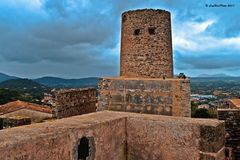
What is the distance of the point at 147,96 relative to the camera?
8.93 m

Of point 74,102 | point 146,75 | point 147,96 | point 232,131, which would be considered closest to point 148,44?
point 146,75

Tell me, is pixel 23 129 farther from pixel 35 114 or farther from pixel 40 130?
pixel 35 114

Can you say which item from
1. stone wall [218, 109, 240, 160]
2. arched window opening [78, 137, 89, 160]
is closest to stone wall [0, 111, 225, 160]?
arched window opening [78, 137, 89, 160]

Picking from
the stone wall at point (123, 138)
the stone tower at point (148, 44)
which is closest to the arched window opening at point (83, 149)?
the stone wall at point (123, 138)

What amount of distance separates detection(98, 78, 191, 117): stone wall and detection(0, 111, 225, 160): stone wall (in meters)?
1.78

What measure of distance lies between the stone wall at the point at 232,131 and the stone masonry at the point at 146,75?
193cm

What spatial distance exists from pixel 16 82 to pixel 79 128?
4145 inches

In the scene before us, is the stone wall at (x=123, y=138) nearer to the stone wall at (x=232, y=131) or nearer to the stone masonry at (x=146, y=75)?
the stone wall at (x=232, y=131)

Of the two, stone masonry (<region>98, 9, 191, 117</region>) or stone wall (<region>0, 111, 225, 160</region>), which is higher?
stone masonry (<region>98, 9, 191, 117</region>)

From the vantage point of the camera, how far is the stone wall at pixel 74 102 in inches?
370

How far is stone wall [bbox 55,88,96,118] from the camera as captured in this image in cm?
940

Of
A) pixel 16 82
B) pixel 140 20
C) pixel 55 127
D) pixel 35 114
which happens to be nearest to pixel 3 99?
pixel 35 114

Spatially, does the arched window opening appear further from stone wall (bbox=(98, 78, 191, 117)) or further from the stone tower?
the stone tower

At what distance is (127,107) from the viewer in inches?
358
